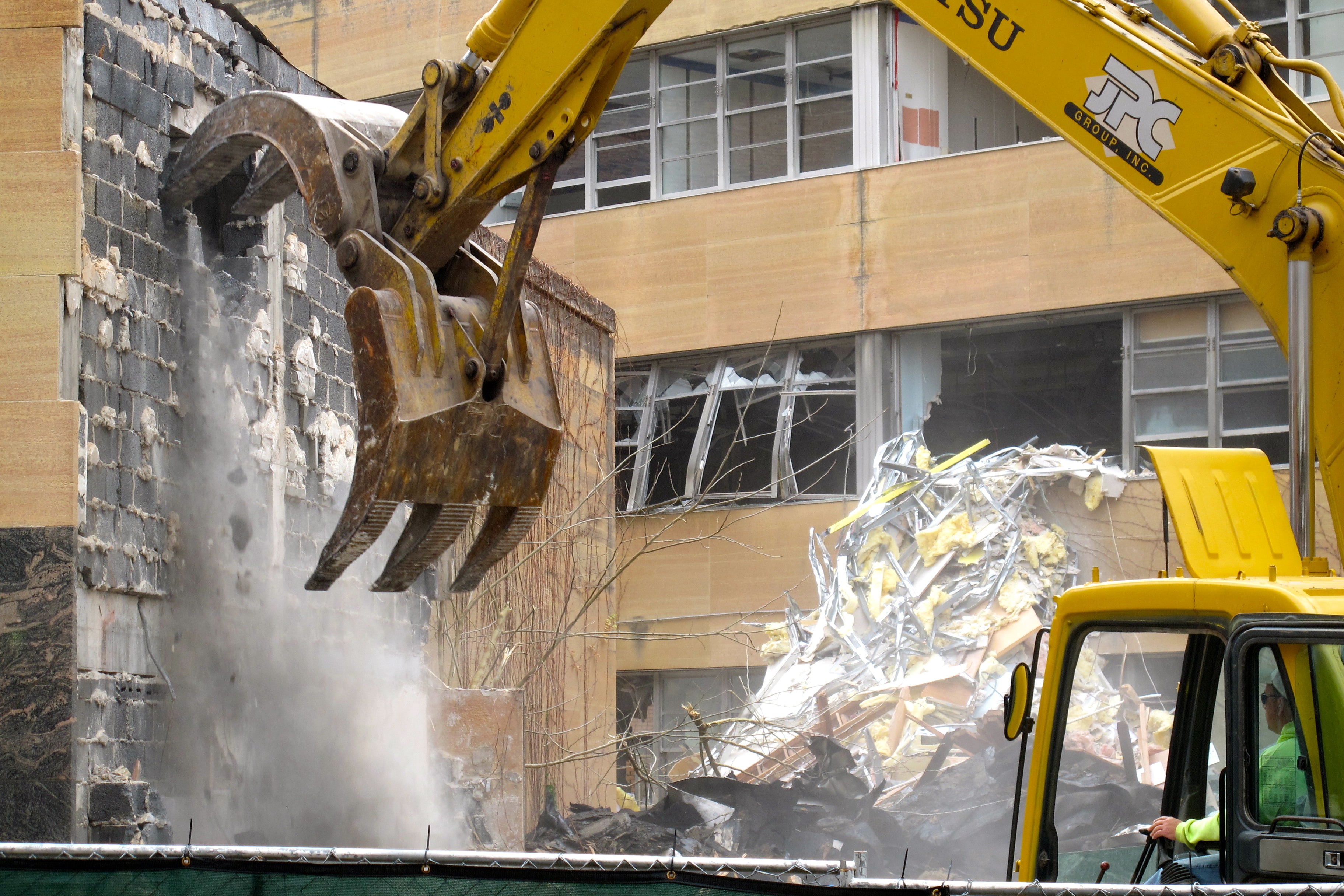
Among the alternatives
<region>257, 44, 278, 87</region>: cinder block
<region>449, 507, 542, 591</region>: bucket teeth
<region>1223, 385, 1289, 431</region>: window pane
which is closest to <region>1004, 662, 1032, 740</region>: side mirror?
<region>449, 507, 542, 591</region>: bucket teeth

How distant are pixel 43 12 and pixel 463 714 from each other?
212 inches

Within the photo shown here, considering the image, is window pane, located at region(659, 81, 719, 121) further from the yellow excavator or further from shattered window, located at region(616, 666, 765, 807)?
the yellow excavator

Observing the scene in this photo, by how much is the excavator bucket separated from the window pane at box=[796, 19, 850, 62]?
14360 mm

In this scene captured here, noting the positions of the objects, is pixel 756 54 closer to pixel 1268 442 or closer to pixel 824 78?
pixel 824 78

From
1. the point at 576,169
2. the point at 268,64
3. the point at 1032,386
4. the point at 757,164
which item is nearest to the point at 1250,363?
the point at 1032,386

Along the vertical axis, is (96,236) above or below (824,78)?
below

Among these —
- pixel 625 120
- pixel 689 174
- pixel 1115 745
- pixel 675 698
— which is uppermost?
pixel 625 120

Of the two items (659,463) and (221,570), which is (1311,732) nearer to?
(221,570)

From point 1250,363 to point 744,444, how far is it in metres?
6.46

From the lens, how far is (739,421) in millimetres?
19703

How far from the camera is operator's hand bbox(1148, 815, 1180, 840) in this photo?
4766mm

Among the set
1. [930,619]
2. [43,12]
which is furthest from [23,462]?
[930,619]

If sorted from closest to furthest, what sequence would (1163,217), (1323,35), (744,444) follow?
(1163,217), (1323,35), (744,444)

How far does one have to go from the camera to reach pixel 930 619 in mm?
16016
